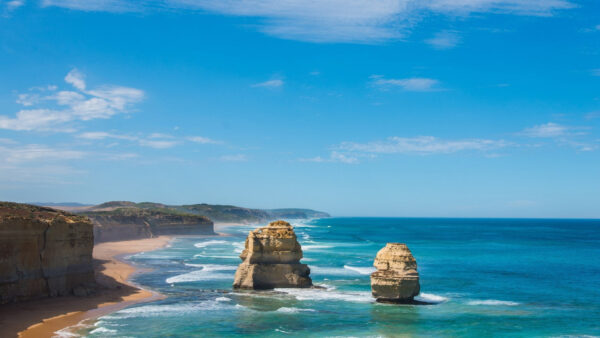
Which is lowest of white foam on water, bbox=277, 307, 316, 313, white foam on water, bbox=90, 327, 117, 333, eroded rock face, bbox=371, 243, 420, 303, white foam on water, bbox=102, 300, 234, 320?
white foam on water, bbox=90, 327, 117, 333

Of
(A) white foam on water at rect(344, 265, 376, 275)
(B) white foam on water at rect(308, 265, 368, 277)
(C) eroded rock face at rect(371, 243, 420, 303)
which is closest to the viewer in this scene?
(C) eroded rock face at rect(371, 243, 420, 303)

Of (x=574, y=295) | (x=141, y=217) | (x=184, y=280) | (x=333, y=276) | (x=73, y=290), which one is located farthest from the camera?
(x=141, y=217)

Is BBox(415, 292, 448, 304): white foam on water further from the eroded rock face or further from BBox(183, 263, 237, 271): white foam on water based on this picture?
BBox(183, 263, 237, 271): white foam on water

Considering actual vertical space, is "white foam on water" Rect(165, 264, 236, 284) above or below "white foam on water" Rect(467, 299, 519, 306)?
above

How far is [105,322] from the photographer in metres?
25.2

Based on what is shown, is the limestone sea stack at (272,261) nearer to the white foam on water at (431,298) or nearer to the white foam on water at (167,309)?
the white foam on water at (167,309)

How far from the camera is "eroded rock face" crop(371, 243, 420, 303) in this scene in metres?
28.9

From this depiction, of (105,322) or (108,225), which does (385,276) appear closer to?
(105,322)

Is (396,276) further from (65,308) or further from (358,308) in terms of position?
(65,308)

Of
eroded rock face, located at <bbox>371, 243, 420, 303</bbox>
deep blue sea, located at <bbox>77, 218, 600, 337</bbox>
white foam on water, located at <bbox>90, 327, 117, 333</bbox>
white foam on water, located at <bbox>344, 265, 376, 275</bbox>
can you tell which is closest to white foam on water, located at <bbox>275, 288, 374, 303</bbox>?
deep blue sea, located at <bbox>77, 218, 600, 337</bbox>

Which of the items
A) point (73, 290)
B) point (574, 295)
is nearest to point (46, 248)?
point (73, 290)

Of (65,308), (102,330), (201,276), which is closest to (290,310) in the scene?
(102,330)

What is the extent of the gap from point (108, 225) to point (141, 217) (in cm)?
1534

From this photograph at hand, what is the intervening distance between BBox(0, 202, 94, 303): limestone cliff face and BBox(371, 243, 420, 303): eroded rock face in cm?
1763
